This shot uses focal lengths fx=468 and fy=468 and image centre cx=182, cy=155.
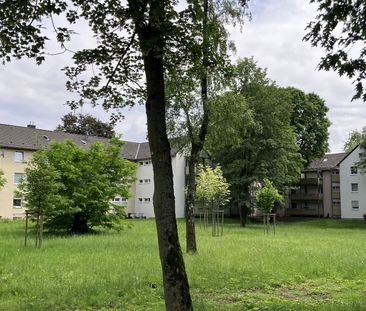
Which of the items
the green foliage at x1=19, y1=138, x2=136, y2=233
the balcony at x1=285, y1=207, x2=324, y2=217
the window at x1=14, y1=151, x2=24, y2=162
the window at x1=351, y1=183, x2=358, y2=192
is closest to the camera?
the green foliage at x1=19, y1=138, x2=136, y2=233

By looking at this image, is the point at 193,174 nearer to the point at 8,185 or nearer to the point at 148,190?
the point at 8,185

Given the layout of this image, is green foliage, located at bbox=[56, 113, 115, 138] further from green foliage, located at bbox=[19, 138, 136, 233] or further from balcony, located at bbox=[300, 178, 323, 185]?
green foliage, located at bbox=[19, 138, 136, 233]

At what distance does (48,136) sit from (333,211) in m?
36.6

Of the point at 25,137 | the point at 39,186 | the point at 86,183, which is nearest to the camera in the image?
the point at 39,186

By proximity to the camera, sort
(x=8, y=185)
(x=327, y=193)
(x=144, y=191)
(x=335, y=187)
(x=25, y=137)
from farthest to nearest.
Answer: (x=327, y=193)
(x=335, y=187)
(x=144, y=191)
(x=25, y=137)
(x=8, y=185)

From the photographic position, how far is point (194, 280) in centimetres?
1055

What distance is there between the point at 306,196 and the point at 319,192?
5.87ft

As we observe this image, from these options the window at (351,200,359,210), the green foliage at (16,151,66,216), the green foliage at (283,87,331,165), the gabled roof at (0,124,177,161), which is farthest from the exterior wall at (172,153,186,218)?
the green foliage at (16,151,66,216)

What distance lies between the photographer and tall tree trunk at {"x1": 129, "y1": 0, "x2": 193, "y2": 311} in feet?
18.6

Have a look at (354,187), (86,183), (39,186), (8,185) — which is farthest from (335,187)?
(39,186)

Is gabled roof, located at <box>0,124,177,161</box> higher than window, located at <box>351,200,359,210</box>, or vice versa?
gabled roof, located at <box>0,124,177,161</box>

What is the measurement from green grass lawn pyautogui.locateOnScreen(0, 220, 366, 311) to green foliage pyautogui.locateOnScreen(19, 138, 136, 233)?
821 cm

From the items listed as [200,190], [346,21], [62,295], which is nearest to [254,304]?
[62,295]

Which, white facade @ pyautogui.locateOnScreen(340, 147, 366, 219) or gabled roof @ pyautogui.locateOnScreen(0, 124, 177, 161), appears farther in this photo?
white facade @ pyautogui.locateOnScreen(340, 147, 366, 219)
